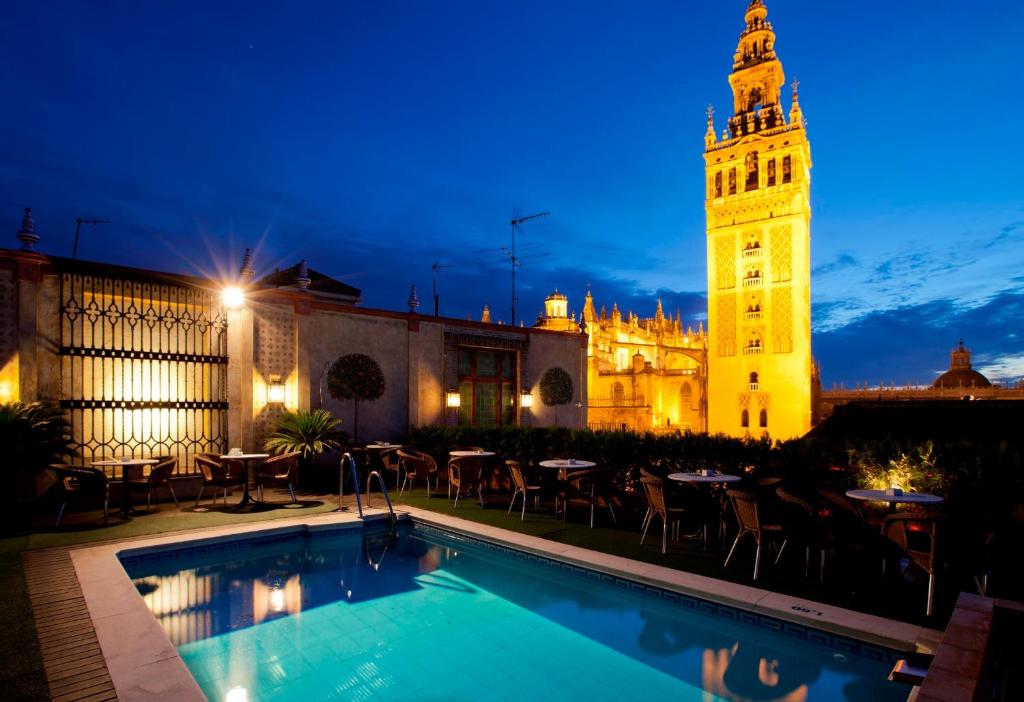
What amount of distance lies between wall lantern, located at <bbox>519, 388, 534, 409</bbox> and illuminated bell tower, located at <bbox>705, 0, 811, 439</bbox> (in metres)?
25.9

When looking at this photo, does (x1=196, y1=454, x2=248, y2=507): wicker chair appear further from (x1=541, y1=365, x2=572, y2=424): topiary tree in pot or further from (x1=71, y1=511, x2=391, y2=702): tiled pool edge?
(x1=541, y1=365, x2=572, y2=424): topiary tree in pot

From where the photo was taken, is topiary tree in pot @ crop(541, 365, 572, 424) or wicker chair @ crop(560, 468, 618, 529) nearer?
wicker chair @ crop(560, 468, 618, 529)

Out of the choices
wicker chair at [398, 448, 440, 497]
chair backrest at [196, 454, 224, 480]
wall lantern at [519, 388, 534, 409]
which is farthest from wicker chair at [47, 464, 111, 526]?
wall lantern at [519, 388, 534, 409]

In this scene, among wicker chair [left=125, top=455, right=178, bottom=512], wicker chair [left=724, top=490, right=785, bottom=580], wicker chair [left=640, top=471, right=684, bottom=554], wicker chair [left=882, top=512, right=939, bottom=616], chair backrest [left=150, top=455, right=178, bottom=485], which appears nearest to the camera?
wicker chair [left=882, top=512, right=939, bottom=616]

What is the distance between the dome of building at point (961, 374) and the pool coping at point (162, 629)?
1884 inches

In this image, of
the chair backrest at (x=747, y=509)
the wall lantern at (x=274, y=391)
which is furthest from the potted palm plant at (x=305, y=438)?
the chair backrest at (x=747, y=509)

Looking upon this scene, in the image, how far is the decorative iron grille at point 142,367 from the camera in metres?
9.90

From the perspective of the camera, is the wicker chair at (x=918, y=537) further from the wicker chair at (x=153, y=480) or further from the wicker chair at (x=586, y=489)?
the wicker chair at (x=153, y=480)

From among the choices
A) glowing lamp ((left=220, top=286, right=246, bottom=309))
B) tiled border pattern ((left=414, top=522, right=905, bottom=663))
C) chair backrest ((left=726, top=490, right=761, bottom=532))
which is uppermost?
glowing lamp ((left=220, top=286, right=246, bottom=309))

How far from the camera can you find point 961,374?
48219mm

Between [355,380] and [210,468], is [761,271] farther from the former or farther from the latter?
[210,468]

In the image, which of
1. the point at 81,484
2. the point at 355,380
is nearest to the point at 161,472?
the point at 81,484

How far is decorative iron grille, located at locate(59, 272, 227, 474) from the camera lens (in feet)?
32.5

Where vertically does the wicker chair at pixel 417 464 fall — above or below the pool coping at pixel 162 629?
above
